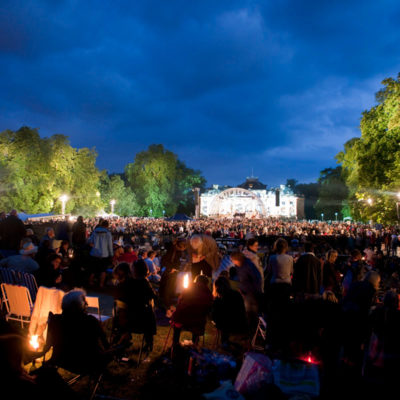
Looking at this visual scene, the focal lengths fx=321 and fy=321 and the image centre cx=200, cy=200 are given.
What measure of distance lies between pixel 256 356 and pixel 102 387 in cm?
190

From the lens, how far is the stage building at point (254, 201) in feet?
263

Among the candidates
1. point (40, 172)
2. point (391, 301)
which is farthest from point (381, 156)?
point (40, 172)

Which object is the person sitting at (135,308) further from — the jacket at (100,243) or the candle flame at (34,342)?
the jacket at (100,243)

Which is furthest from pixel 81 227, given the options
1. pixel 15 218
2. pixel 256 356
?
pixel 256 356

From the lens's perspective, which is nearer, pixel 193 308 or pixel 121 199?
pixel 193 308

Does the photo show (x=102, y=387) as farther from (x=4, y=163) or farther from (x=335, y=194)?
(x=335, y=194)

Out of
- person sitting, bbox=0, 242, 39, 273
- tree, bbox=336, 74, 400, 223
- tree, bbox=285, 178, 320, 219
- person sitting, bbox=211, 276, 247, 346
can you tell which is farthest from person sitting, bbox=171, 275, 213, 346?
tree, bbox=285, 178, 320, 219

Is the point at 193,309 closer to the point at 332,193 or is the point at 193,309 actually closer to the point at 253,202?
the point at 332,193

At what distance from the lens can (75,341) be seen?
10.2 feet

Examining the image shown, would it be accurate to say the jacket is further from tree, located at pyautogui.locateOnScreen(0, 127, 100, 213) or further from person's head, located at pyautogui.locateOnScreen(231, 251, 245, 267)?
tree, located at pyautogui.locateOnScreen(0, 127, 100, 213)

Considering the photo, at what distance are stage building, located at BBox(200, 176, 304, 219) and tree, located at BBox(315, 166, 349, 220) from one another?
49.5ft

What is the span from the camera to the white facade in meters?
80.1

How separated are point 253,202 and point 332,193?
21.9m

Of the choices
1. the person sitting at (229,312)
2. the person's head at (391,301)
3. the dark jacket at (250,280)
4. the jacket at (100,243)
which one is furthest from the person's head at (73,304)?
the jacket at (100,243)
